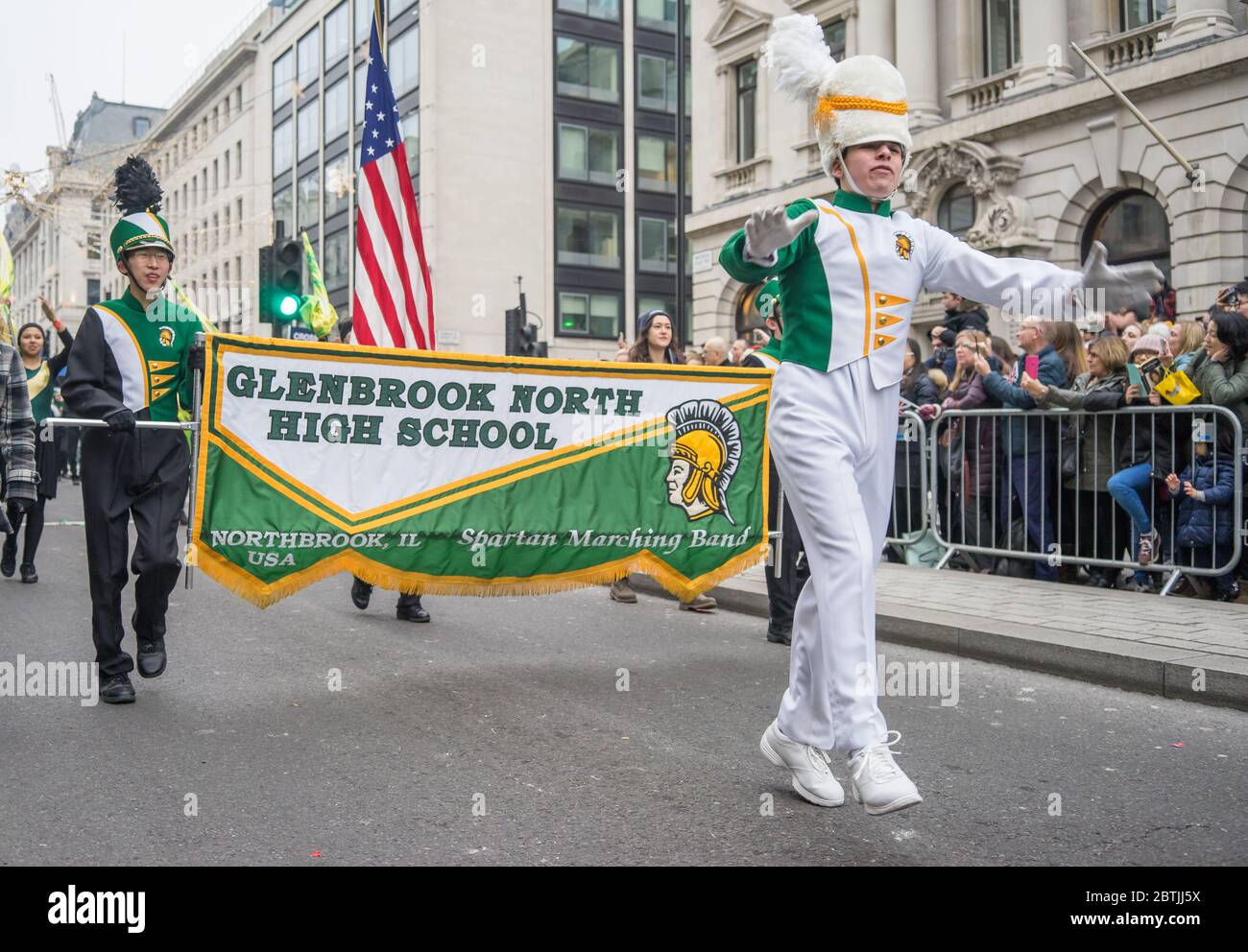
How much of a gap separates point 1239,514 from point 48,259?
280ft

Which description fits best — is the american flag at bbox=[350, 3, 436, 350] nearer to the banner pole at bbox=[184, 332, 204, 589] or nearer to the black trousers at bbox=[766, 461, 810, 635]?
the banner pole at bbox=[184, 332, 204, 589]

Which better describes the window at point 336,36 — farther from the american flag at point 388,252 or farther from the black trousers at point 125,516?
the black trousers at point 125,516

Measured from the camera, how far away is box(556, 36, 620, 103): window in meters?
50.2

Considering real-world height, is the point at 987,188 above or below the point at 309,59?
below

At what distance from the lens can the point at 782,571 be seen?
7711 mm

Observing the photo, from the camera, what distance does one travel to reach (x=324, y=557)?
6.32 meters

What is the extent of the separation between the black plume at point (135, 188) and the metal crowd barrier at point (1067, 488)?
254 inches

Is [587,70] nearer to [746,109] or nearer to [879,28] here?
[746,109]

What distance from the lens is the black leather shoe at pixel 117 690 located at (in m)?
5.67

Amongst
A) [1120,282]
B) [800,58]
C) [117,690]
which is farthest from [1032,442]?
[117,690]

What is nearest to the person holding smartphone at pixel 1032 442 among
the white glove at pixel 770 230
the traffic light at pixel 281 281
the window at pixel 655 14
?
the white glove at pixel 770 230

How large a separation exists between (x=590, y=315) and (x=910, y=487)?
1569 inches
